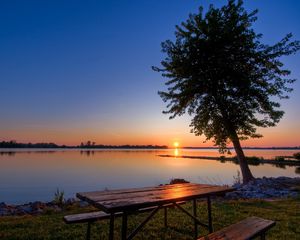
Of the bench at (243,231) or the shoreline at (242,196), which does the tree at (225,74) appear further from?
the bench at (243,231)

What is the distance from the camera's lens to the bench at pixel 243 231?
323 cm

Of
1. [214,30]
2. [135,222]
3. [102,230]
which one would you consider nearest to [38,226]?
[102,230]

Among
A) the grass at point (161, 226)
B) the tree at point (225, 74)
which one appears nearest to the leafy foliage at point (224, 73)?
the tree at point (225, 74)

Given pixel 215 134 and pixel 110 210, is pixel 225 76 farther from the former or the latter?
pixel 110 210

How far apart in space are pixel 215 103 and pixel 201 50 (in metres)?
3.25

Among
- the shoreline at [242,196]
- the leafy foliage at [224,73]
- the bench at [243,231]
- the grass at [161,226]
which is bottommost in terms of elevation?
the shoreline at [242,196]

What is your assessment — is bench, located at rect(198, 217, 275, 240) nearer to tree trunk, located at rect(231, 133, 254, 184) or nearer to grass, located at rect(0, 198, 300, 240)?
grass, located at rect(0, 198, 300, 240)

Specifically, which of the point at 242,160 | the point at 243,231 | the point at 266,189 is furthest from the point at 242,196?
the point at 243,231

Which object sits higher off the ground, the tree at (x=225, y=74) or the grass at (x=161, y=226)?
the tree at (x=225, y=74)

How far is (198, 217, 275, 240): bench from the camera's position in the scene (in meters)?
3.23

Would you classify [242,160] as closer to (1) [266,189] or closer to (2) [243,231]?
(1) [266,189]

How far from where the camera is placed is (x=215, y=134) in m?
14.5

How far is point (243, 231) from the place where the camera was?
137 inches

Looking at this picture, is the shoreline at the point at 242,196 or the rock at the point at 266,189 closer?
the shoreline at the point at 242,196
